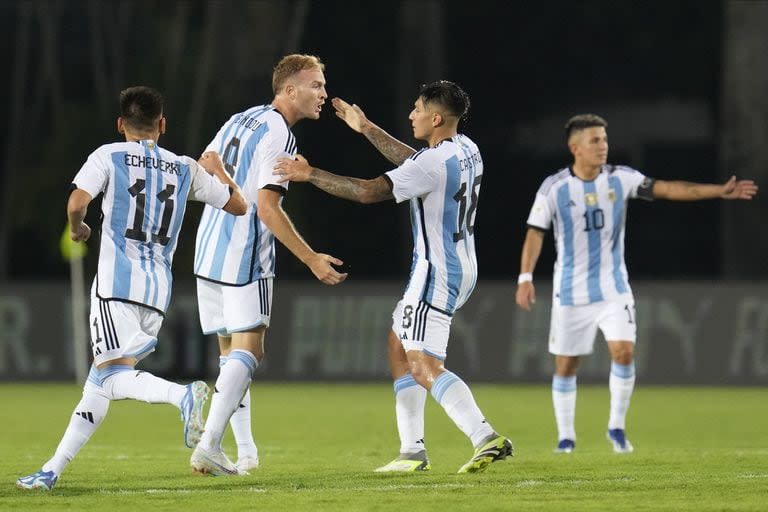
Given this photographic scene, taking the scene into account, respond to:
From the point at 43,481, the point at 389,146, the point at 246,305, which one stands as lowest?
the point at 43,481

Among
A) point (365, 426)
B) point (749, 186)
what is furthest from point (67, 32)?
point (749, 186)

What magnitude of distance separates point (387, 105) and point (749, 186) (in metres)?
23.0

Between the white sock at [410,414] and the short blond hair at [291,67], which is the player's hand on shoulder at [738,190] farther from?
the short blond hair at [291,67]

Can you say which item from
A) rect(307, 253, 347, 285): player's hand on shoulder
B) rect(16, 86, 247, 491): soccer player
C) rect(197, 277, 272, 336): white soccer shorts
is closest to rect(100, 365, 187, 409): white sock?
rect(16, 86, 247, 491): soccer player

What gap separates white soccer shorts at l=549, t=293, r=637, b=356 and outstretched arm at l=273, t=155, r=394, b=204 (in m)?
3.23

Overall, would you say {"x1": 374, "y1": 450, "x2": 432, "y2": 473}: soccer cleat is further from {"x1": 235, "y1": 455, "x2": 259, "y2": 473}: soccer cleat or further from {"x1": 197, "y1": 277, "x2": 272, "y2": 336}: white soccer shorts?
{"x1": 197, "y1": 277, "x2": 272, "y2": 336}: white soccer shorts

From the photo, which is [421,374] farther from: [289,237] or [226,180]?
[226,180]

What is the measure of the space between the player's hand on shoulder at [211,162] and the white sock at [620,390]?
349 cm

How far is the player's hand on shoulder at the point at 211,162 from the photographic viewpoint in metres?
7.72

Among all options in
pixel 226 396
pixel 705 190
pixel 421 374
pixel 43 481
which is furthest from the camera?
pixel 705 190

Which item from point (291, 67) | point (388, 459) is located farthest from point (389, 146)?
point (388, 459)

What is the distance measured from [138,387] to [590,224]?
14.1 feet

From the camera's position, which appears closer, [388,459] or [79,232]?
[79,232]

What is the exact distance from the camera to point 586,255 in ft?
34.6
